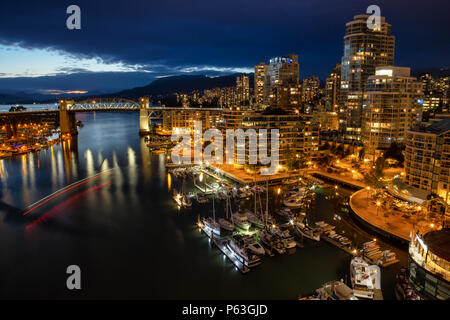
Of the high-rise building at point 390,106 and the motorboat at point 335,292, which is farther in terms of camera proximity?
the high-rise building at point 390,106

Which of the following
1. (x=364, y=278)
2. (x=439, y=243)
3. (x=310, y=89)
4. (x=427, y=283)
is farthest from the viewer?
(x=310, y=89)

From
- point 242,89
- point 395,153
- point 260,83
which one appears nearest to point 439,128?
point 395,153

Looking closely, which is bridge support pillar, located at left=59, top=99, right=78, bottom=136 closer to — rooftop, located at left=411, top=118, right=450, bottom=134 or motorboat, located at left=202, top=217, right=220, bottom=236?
motorboat, located at left=202, top=217, right=220, bottom=236

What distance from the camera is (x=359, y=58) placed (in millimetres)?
26953

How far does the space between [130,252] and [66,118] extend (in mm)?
38681

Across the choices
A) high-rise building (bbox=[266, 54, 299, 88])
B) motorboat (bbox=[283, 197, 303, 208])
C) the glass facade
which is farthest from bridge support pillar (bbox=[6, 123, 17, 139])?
the glass facade

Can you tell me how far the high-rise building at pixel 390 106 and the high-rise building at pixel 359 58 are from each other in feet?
17.6

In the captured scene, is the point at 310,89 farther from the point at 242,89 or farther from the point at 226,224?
the point at 226,224

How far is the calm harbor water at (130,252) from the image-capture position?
811 cm
